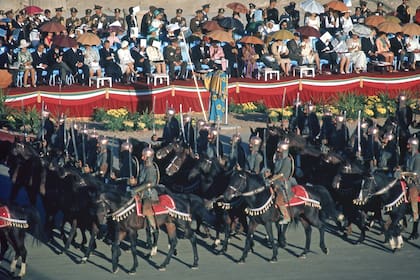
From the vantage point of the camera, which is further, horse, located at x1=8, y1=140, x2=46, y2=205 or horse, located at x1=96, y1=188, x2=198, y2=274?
horse, located at x1=8, y1=140, x2=46, y2=205

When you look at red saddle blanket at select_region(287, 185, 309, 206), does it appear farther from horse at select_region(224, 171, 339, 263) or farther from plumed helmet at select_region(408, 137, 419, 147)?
plumed helmet at select_region(408, 137, 419, 147)

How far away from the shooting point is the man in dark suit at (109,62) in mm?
42469

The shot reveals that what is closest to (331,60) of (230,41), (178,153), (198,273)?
(230,41)

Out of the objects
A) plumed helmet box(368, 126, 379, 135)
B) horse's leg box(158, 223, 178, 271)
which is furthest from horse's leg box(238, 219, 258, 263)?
plumed helmet box(368, 126, 379, 135)

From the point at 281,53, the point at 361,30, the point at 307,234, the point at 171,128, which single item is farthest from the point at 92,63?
the point at 307,234

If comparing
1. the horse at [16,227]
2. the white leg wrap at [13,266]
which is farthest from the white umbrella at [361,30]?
the white leg wrap at [13,266]

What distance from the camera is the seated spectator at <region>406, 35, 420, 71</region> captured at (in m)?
45.7

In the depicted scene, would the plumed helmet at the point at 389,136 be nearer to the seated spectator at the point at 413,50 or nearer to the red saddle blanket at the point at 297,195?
the red saddle blanket at the point at 297,195

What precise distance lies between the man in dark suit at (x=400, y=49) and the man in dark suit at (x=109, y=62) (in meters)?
8.85

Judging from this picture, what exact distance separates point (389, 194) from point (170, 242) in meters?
4.41

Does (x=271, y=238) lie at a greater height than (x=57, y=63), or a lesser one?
lesser

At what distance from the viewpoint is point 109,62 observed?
42.5 meters

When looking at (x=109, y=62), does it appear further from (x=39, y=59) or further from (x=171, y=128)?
(x=171, y=128)

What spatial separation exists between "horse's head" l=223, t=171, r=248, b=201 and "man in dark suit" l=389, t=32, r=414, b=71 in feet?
60.6
